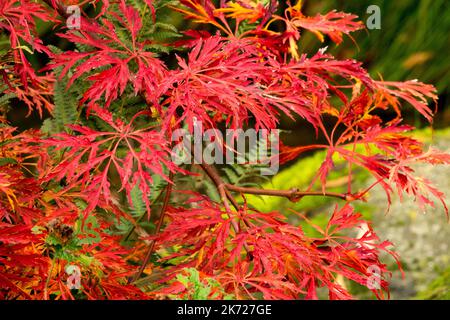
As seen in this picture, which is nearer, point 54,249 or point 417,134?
point 54,249

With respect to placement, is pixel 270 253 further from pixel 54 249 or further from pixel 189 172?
pixel 54 249

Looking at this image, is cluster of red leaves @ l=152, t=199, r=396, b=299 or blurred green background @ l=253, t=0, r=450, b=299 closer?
cluster of red leaves @ l=152, t=199, r=396, b=299

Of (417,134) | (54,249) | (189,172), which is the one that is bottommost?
(417,134)

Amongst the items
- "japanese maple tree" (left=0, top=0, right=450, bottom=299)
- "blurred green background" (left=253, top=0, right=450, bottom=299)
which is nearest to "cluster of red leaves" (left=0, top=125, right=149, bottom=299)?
"japanese maple tree" (left=0, top=0, right=450, bottom=299)

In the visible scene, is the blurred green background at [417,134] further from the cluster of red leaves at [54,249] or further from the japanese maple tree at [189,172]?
the cluster of red leaves at [54,249]

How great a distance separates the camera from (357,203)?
1929mm

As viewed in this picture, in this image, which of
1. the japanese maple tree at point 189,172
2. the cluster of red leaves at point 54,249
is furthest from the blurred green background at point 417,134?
the cluster of red leaves at point 54,249

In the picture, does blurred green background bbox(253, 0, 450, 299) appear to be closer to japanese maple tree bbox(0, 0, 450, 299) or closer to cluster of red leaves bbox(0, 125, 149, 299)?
japanese maple tree bbox(0, 0, 450, 299)

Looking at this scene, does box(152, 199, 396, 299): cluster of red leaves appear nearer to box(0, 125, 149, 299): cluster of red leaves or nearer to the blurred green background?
box(0, 125, 149, 299): cluster of red leaves

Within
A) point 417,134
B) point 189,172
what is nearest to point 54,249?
point 189,172

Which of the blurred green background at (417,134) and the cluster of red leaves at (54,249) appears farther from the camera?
the blurred green background at (417,134)
